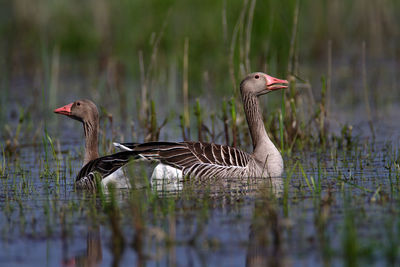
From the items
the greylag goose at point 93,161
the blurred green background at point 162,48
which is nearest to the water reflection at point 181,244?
the greylag goose at point 93,161

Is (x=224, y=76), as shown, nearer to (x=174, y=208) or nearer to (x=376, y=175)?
(x=376, y=175)

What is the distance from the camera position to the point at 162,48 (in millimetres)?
24297

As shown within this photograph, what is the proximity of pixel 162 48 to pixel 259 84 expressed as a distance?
13.4 metres

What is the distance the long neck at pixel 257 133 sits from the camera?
35.8 ft

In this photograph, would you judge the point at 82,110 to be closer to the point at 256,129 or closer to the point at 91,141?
the point at 91,141

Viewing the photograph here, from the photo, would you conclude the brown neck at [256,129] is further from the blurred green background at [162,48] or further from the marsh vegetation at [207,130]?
the blurred green background at [162,48]

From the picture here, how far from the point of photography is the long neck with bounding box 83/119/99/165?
1102cm

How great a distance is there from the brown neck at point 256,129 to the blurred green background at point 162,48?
6.17 metres

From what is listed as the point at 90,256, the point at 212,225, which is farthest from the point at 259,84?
the point at 90,256

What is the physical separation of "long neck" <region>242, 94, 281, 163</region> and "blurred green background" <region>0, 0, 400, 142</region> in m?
6.17

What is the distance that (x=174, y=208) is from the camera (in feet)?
26.3

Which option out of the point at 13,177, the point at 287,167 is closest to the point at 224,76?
the point at 287,167

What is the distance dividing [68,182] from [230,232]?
4.31 meters

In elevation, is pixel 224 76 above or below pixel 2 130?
above
